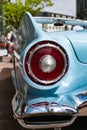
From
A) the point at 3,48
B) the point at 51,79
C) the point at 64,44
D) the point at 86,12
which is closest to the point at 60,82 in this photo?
the point at 51,79

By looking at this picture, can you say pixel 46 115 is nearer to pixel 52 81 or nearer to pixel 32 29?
pixel 52 81

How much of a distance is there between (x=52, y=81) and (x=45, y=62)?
146 mm

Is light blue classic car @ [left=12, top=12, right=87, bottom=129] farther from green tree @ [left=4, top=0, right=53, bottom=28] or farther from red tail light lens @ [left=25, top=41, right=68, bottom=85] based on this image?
green tree @ [left=4, top=0, right=53, bottom=28]

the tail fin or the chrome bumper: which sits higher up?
the tail fin

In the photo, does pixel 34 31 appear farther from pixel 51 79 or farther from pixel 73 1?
pixel 73 1

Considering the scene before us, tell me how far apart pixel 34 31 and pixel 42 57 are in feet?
0.86

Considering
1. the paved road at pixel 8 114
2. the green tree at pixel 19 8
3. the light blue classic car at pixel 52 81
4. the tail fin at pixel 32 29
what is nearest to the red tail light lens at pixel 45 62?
the light blue classic car at pixel 52 81

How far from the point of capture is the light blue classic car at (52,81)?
2979 millimetres

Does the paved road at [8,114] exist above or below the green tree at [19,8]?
above

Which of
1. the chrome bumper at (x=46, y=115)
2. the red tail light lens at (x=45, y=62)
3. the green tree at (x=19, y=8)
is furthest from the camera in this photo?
the green tree at (x=19, y=8)

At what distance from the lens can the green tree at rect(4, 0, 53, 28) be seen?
133 feet

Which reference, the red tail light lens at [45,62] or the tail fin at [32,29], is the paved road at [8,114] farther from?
the tail fin at [32,29]

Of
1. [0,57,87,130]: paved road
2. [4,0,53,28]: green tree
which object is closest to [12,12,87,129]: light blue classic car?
[0,57,87,130]: paved road

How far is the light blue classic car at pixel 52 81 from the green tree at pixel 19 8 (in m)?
37.0
